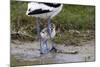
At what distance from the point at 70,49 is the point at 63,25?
0.28 m

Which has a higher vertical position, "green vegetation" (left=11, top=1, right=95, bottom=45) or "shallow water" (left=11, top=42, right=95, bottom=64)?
"green vegetation" (left=11, top=1, right=95, bottom=45)

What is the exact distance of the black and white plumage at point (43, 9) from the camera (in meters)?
2.04

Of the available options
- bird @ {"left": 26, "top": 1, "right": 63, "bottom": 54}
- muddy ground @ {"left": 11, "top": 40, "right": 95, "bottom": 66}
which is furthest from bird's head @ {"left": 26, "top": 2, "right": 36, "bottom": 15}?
muddy ground @ {"left": 11, "top": 40, "right": 95, "bottom": 66}

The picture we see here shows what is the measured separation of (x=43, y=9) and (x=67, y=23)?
1.04 feet

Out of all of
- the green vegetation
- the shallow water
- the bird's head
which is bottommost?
the shallow water

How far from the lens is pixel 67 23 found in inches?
85.7

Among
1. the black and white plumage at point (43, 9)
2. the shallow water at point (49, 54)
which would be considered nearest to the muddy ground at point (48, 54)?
the shallow water at point (49, 54)

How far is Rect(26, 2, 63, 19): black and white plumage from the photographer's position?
204cm

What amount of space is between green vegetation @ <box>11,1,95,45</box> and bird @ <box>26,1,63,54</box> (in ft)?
0.14

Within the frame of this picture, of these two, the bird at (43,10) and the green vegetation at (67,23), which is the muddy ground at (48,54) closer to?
the green vegetation at (67,23)

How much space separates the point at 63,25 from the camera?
2.16 metres

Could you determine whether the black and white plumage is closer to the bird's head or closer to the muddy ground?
the bird's head
